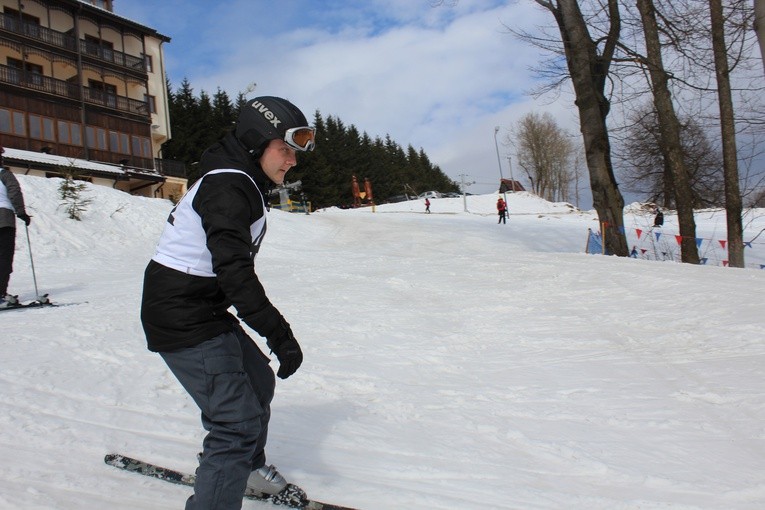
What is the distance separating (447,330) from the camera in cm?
608

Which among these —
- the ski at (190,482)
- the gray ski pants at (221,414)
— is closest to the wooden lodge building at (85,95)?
the ski at (190,482)

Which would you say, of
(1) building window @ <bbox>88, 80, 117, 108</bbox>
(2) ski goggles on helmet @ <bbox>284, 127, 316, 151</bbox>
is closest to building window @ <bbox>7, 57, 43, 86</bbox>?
(1) building window @ <bbox>88, 80, 117, 108</bbox>

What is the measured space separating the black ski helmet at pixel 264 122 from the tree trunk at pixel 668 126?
13021 mm

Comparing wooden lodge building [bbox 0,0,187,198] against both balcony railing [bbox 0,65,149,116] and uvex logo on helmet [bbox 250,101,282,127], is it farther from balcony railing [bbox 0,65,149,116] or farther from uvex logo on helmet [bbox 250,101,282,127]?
uvex logo on helmet [bbox 250,101,282,127]

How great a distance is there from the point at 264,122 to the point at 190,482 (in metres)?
1.77

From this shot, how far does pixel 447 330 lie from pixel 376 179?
68.0m

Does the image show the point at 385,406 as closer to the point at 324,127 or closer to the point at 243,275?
the point at 243,275

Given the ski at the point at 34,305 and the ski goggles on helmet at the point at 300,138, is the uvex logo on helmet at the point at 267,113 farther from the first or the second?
the ski at the point at 34,305

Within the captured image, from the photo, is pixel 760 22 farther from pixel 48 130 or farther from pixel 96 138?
pixel 96 138

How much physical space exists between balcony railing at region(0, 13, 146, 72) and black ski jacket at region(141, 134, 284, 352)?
35.8 metres

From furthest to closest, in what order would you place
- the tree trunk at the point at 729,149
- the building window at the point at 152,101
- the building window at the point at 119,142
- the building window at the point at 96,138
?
the building window at the point at 152,101, the building window at the point at 119,142, the building window at the point at 96,138, the tree trunk at the point at 729,149

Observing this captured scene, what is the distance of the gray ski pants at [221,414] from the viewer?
6.99ft

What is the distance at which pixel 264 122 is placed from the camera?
243 cm

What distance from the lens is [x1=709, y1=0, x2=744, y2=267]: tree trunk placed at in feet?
41.8
